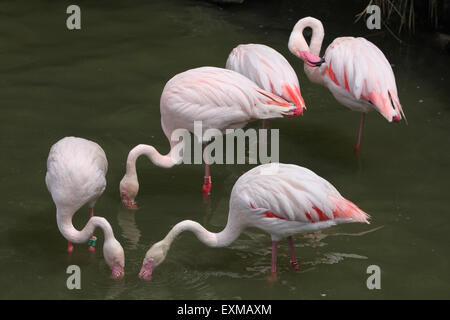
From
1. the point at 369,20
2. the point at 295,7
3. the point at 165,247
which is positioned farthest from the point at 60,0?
the point at 165,247

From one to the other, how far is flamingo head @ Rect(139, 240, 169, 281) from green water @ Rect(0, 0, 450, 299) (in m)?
0.08

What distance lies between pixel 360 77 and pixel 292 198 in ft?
6.21

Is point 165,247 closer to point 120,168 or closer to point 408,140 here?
point 120,168

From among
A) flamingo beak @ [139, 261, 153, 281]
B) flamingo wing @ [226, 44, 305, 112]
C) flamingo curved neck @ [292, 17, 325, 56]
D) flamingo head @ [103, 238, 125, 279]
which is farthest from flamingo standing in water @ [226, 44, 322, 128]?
flamingo head @ [103, 238, 125, 279]

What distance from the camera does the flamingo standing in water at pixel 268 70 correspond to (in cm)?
677

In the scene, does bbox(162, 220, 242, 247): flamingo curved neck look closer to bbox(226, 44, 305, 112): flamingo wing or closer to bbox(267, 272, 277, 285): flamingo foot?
bbox(267, 272, 277, 285): flamingo foot

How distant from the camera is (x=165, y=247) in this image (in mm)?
5422

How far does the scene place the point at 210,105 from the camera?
6406mm

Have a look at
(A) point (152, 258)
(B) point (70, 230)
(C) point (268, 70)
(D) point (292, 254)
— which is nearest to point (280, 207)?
(D) point (292, 254)

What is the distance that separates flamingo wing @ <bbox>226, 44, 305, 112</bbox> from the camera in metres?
6.77

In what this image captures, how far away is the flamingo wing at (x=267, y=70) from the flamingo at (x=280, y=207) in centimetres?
130

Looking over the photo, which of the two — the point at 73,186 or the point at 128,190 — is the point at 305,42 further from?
the point at 73,186

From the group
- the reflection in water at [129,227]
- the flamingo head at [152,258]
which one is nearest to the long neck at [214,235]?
the flamingo head at [152,258]

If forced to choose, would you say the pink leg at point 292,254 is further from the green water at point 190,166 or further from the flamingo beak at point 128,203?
the flamingo beak at point 128,203
